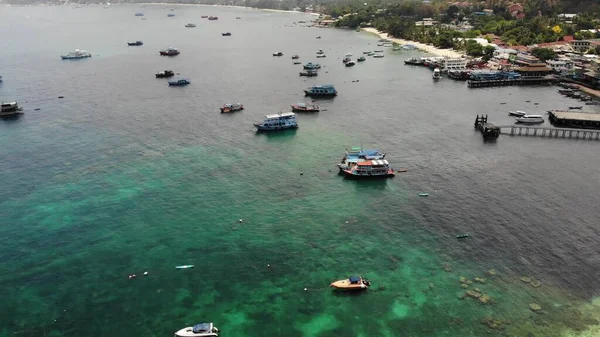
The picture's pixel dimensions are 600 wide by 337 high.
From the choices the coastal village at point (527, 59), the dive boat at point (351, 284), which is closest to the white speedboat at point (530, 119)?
the coastal village at point (527, 59)

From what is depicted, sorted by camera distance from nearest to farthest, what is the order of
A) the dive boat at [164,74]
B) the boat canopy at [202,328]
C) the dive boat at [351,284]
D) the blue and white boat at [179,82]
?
the boat canopy at [202,328]
the dive boat at [351,284]
the blue and white boat at [179,82]
the dive boat at [164,74]

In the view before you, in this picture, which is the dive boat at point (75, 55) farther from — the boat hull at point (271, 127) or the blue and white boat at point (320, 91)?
the boat hull at point (271, 127)

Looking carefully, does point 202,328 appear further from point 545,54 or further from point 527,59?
point 545,54

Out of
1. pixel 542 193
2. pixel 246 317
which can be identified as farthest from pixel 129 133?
pixel 542 193

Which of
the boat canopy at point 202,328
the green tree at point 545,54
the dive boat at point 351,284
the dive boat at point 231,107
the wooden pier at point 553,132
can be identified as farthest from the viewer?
the green tree at point 545,54

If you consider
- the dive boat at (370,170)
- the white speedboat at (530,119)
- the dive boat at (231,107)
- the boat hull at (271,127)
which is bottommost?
the dive boat at (370,170)

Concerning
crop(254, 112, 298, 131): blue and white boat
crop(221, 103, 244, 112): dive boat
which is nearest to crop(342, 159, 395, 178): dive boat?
crop(254, 112, 298, 131): blue and white boat

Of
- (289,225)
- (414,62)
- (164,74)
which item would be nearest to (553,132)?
(289,225)

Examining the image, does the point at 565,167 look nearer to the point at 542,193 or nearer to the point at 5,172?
the point at 542,193
